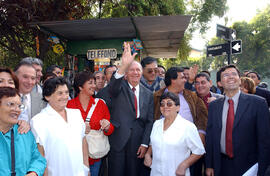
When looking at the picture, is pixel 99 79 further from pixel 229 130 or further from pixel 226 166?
pixel 226 166

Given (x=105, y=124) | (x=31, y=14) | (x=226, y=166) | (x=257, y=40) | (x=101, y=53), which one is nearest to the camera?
(x=226, y=166)

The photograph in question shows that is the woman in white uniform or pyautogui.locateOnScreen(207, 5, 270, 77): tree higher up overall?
pyautogui.locateOnScreen(207, 5, 270, 77): tree

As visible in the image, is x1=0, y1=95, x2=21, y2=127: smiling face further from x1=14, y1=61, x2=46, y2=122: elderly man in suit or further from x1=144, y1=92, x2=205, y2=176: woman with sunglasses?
x1=144, y1=92, x2=205, y2=176: woman with sunglasses

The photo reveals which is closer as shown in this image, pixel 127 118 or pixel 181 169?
pixel 181 169

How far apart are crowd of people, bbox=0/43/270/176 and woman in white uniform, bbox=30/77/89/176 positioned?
0.01 meters

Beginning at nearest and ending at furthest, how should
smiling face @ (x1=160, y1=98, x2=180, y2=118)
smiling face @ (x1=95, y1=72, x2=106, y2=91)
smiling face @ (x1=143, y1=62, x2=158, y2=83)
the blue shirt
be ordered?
the blue shirt, smiling face @ (x1=160, y1=98, x2=180, y2=118), smiling face @ (x1=143, y1=62, x2=158, y2=83), smiling face @ (x1=95, y1=72, x2=106, y2=91)

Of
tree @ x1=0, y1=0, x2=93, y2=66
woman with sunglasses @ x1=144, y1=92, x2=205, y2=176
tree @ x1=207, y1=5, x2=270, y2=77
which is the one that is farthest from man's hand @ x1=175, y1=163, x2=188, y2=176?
tree @ x1=207, y1=5, x2=270, y2=77

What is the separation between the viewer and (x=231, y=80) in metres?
2.76

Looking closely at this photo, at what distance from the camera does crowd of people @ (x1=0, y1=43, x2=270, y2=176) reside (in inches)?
81.0

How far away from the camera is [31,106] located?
2.82 metres

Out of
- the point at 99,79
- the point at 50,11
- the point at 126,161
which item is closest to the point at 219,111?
the point at 126,161

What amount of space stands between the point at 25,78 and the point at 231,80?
266 cm

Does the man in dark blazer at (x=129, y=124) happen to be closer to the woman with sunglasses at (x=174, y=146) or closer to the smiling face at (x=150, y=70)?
the woman with sunglasses at (x=174, y=146)

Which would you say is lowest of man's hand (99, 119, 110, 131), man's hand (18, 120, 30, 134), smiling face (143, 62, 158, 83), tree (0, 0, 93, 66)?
man's hand (99, 119, 110, 131)
